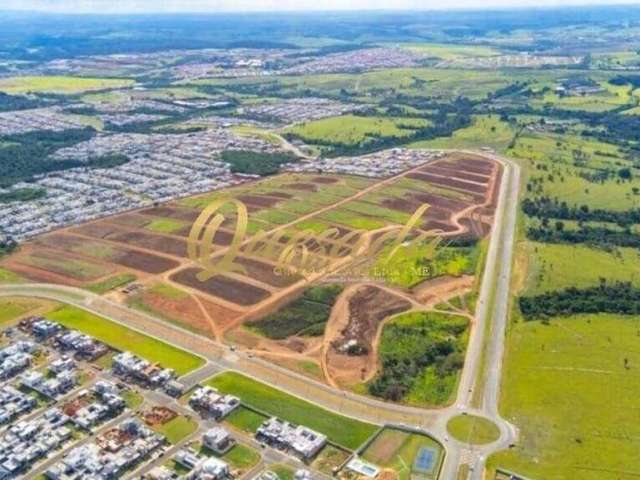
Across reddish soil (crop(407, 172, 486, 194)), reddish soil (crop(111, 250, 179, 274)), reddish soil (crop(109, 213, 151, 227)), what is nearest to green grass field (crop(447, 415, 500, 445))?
reddish soil (crop(111, 250, 179, 274))

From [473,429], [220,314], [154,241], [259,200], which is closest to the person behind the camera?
[473,429]

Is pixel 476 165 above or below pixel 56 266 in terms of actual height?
above

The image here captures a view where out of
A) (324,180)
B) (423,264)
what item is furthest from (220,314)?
(324,180)

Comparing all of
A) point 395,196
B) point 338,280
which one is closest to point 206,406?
point 338,280

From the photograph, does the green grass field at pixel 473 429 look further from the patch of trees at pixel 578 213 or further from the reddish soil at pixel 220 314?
the patch of trees at pixel 578 213

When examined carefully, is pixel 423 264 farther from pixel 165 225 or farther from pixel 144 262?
pixel 165 225

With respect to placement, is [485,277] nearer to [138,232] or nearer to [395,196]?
[395,196]

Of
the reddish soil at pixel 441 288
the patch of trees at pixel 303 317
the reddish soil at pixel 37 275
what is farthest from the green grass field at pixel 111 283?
the reddish soil at pixel 441 288
